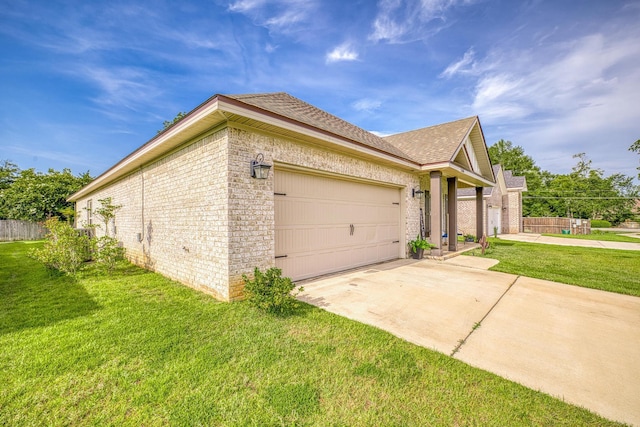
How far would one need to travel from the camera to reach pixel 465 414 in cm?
181

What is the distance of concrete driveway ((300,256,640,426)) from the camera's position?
2.19 metres

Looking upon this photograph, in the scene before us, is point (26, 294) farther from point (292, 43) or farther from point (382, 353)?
point (292, 43)

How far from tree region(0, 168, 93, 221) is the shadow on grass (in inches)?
721

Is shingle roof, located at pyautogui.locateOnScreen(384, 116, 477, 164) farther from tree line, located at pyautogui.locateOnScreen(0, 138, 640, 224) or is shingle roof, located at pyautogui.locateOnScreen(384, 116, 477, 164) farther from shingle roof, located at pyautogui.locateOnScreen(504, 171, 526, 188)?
shingle roof, located at pyautogui.locateOnScreen(504, 171, 526, 188)

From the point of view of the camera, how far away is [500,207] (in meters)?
20.7

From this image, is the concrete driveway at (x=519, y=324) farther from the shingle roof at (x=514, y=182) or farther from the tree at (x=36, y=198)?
the tree at (x=36, y=198)

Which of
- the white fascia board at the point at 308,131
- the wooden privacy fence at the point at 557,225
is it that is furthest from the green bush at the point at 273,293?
the wooden privacy fence at the point at 557,225

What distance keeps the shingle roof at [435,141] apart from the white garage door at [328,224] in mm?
1927

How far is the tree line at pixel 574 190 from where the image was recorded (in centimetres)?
2859

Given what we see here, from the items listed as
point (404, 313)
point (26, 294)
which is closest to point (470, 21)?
point (404, 313)

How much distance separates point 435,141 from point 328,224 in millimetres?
5889

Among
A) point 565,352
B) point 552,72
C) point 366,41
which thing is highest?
point 366,41

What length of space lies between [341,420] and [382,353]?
96 centimetres

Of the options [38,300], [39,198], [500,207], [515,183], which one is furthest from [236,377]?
[39,198]
